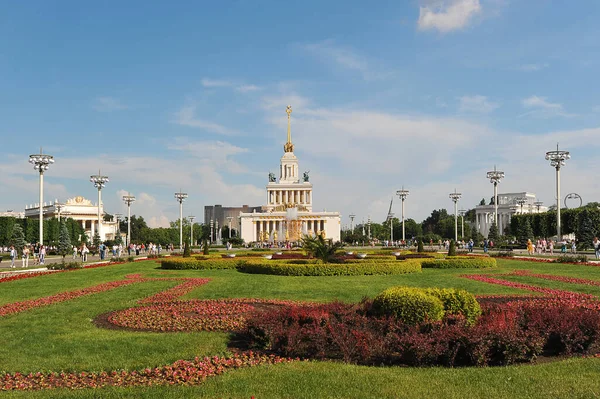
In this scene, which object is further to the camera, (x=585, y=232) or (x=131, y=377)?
(x=585, y=232)

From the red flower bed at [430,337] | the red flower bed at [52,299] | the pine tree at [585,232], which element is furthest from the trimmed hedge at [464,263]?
the pine tree at [585,232]

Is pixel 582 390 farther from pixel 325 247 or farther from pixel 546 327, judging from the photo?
pixel 325 247

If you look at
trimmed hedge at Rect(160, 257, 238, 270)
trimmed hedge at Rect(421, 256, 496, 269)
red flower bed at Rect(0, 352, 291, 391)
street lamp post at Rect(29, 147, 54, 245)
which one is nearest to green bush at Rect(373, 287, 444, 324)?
red flower bed at Rect(0, 352, 291, 391)

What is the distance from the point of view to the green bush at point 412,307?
8.28 meters

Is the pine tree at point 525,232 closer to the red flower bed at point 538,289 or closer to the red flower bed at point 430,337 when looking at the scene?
the red flower bed at point 538,289

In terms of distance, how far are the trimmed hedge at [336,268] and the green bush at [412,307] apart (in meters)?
12.7

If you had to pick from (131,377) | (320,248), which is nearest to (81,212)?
(320,248)

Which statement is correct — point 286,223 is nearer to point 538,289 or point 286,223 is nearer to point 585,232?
point 585,232

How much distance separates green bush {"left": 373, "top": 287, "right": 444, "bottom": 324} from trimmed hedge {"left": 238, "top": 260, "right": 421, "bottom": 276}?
1274 centimetres

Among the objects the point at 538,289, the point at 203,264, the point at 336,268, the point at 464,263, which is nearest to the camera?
the point at 538,289

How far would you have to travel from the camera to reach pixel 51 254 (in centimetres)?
5231

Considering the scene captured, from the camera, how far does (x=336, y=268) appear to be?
21.5 metres

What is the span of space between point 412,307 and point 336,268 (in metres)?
13.3

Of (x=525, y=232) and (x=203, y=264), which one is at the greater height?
(x=525, y=232)
